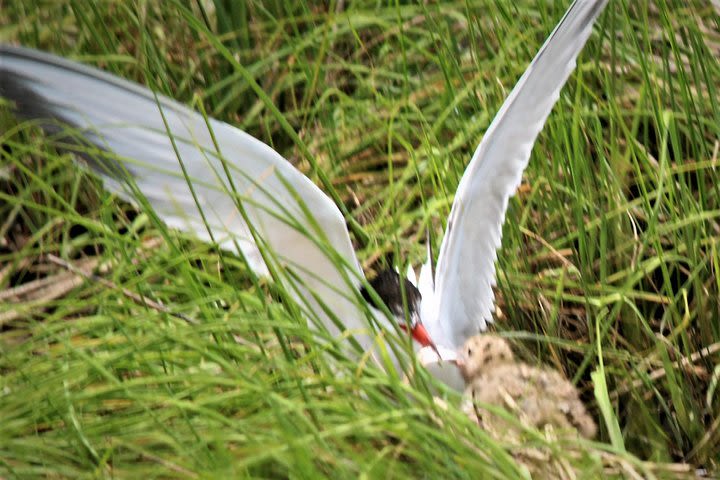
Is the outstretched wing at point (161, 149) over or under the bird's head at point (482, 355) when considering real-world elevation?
over

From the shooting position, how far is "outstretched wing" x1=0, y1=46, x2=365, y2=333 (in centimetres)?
210

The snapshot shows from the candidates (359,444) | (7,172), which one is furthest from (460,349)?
(7,172)

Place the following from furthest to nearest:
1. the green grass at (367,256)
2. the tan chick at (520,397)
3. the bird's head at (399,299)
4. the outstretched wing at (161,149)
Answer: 1. the bird's head at (399,299)
2. the outstretched wing at (161,149)
3. the tan chick at (520,397)
4. the green grass at (367,256)

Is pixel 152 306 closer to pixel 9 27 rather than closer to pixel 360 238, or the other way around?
pixel 360 238

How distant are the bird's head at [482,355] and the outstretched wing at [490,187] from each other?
17cm

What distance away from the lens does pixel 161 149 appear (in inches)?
86.8

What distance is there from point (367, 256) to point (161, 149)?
0.56m

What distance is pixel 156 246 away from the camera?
2631 millimetres

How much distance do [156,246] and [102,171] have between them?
1.55 ft

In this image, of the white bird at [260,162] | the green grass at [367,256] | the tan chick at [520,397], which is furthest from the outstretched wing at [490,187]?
the tan chick at [520,397]

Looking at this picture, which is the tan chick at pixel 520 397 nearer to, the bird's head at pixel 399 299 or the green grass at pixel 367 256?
the green grass at pixel 367 256

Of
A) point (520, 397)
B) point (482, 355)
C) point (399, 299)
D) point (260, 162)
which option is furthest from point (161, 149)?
point (520, 397)

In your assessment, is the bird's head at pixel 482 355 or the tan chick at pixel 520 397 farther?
the bird's head at pixel 482 355

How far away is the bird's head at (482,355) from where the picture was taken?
2000mm
